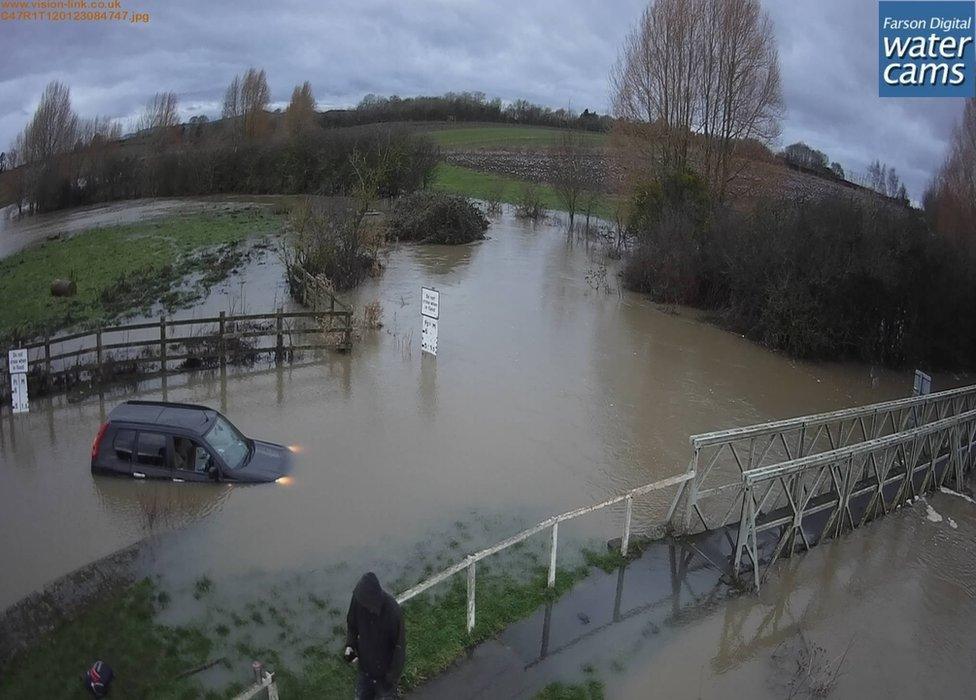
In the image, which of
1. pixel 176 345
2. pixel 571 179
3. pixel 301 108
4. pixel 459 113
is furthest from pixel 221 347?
pixel 459 113

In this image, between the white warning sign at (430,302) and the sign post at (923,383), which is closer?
the sign post at (923,383)

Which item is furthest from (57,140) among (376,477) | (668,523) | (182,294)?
(668,523)

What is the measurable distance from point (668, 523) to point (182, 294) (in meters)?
18.5

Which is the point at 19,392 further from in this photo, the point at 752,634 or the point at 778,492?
the point at 778,492

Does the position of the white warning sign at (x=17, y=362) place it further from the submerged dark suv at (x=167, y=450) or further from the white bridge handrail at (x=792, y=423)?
the white bridge handrail at (x=792, y=423)

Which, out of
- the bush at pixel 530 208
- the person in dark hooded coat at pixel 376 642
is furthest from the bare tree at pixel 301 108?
the person in dark hooded coat at pixel 376 642

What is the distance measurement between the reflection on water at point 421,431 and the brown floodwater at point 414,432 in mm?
41

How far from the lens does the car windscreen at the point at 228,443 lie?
12.0 metres

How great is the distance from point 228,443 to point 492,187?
49091 millimetres

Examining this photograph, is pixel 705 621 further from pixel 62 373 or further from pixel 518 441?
pixel 62 373

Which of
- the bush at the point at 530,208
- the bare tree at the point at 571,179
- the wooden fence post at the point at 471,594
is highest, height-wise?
the bare tree at the point at 571,179

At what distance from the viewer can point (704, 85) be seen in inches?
1377

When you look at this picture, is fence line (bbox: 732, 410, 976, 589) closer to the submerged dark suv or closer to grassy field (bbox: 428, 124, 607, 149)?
the submerged dark suv

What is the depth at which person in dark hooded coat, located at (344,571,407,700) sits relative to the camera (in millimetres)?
6504
